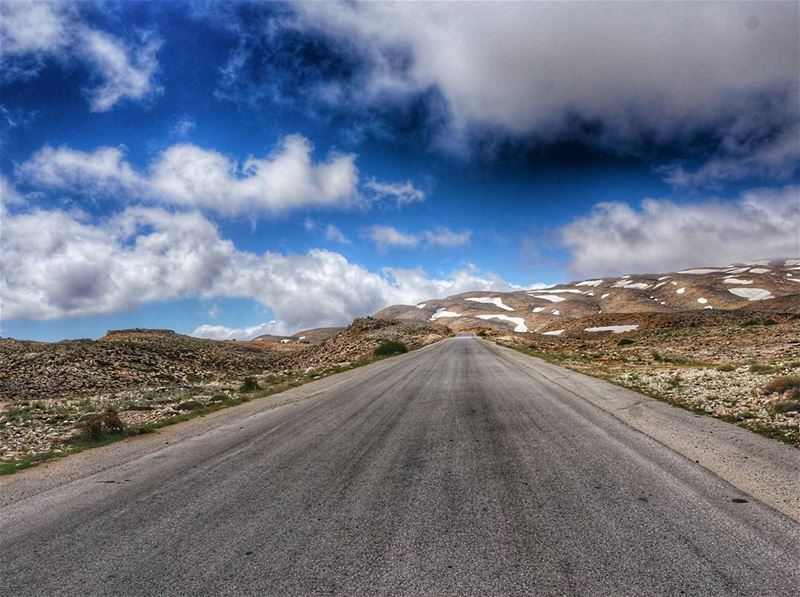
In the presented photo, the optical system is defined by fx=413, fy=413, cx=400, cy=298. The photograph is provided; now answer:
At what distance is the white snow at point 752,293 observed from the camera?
406 feet

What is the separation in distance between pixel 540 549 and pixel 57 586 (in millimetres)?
4395

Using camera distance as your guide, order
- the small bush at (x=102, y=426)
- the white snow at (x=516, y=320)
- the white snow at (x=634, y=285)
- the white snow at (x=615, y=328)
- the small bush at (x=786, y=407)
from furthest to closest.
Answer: the white snow at (x=634, y=285), the white snow at (x=516, y=320), the white snow at (x=615, y=328), the small bush at (x=102, y=426), the small bush at (x=786, y=407)

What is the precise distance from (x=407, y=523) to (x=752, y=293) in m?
162

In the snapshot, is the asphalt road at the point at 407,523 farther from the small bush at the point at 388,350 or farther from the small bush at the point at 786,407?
the small bush at the point at 388,350

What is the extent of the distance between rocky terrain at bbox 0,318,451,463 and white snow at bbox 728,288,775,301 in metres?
119

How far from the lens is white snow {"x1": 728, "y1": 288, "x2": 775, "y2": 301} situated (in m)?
124

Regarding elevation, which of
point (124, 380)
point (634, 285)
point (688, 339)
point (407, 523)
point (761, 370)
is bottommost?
point (688, 339)

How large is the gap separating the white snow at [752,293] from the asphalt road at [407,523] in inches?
6053

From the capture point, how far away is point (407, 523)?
449 centimetres

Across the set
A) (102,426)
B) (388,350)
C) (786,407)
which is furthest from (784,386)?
(388,350)

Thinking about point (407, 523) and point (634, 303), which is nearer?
point (407, 523)

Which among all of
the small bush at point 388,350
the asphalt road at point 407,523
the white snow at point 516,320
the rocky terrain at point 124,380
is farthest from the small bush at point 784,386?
the white snow at point 516,320

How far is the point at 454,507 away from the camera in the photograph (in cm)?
485

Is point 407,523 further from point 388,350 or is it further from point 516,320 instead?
point 516,320
